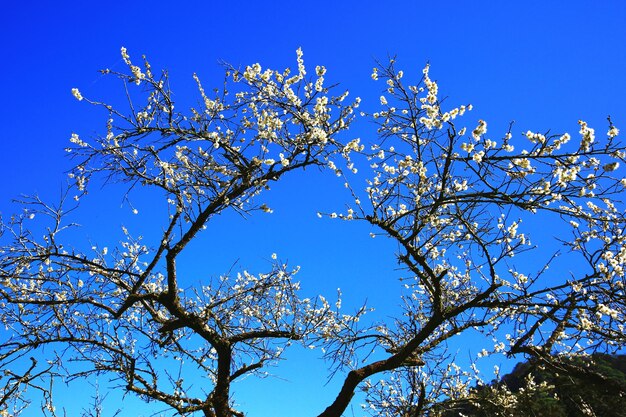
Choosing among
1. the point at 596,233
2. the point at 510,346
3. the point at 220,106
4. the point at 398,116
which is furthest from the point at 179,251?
the point at 596,233

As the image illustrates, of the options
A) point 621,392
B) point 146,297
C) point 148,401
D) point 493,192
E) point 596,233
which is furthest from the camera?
point 148,401

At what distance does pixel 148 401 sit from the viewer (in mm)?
7492

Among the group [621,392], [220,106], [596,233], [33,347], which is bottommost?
[621,392]

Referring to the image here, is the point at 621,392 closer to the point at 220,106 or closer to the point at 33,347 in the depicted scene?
the point at 220,106

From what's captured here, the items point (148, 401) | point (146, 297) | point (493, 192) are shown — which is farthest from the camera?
point (148, 401)

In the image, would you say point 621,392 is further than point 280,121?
No

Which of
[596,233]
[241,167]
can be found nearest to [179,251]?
[241,167]

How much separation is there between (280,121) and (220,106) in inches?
38.4

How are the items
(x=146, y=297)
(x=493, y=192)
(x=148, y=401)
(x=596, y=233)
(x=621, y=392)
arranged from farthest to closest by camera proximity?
(x=148, y=401) → (x=146, y=297) → (x=596, y=233) → (x=621, y=392) → (x=493, y=192)

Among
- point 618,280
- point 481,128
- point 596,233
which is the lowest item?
point 618,280

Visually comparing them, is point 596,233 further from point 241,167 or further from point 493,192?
point 241,167

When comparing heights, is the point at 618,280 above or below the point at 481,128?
below

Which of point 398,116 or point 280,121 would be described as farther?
point 280,121

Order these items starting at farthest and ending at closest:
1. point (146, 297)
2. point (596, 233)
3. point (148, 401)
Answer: point (148, 401)
point (146, 297)
point (596, 233)
